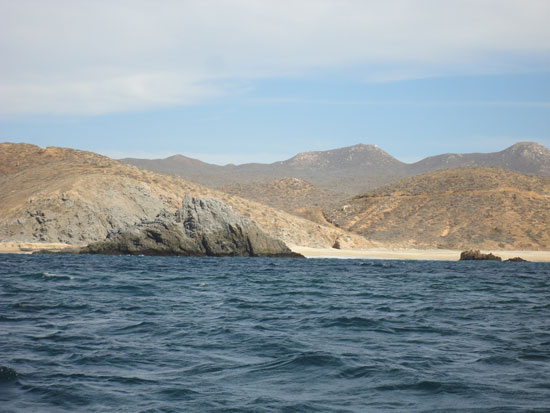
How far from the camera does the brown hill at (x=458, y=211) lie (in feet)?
263

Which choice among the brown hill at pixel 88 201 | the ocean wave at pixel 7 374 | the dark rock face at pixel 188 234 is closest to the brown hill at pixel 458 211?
the brown hill at pixel 88 201

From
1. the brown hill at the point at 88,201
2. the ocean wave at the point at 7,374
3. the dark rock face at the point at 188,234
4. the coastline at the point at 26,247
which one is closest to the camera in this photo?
the ocean wave at the point at 7,374

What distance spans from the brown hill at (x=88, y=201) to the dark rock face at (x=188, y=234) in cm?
982

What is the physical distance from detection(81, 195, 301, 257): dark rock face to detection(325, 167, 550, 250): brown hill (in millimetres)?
34484

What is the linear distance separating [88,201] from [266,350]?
5450 cm

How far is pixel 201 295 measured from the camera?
2252cm

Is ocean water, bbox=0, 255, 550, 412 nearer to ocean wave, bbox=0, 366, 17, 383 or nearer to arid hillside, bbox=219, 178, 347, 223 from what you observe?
ocean wave, bbox=0, 366, 17, 383

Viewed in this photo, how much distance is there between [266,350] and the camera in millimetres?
Answer: 12883

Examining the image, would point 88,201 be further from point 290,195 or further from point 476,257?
point 290,195

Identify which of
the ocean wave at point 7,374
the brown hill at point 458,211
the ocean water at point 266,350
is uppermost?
the brown hill at point 458,211

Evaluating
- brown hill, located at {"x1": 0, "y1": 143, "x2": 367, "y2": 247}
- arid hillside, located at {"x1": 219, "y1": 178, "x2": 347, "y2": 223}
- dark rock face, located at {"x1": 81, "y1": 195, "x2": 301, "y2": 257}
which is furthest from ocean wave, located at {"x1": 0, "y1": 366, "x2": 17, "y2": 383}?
arid hillside, located at {"x1": 219, "y1": 178, "x2": 347, "y2": 223}

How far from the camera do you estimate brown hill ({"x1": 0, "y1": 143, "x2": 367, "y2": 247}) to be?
60.1m

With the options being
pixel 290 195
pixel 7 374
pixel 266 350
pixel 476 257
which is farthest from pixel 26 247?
pixel 290 195

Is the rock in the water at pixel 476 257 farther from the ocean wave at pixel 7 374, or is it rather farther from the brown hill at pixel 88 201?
the ocean wave at pixel 7 374
